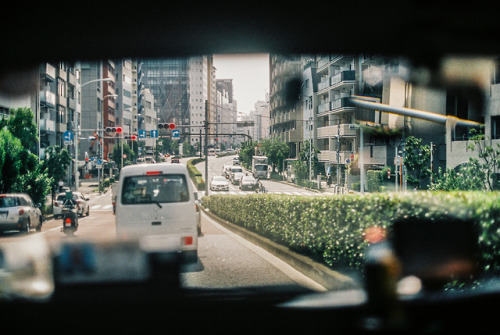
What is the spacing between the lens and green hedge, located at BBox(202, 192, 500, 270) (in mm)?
5871

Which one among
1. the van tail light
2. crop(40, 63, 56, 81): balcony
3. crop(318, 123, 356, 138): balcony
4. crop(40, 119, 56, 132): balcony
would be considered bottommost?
the van tail light

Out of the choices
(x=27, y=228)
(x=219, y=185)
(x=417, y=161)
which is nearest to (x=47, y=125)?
(x=219, y=185)

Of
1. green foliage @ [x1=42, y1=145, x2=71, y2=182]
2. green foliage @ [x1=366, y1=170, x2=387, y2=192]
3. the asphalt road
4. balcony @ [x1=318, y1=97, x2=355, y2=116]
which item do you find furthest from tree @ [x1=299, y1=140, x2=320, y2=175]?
green foliage @ [x1=42, y1=145, x2=71, y2=182]

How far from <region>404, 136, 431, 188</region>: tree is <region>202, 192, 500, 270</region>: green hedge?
5.31 meters

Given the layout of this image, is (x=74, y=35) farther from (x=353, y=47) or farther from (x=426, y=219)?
(x=426, y=219)

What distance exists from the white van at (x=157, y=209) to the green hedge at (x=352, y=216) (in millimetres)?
2486

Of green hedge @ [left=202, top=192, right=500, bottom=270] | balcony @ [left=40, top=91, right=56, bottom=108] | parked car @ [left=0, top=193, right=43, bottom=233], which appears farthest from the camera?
balcony @ [left=40, top=91, right=56, bottom=108]

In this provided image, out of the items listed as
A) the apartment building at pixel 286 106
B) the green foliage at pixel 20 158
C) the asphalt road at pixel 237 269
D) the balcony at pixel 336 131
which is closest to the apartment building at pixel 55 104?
the green foliage at pixel 20 158

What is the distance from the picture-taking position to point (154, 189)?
9.98 m

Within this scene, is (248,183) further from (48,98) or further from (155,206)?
(155,206)

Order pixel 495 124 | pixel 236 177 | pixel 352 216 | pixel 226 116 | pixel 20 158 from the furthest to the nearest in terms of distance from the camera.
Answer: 1. pixel 226 116
2. pixel 236 177
3. pixel 20 158
4. pixel 495 124
5. pixel 352 216

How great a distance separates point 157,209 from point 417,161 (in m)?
10.7

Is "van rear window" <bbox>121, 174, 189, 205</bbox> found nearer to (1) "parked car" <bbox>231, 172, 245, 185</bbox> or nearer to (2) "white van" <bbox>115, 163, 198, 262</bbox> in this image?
(2) "white van" <bbox>115, 163, 198, 262</bbox>

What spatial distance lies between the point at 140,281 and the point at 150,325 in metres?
2.57
